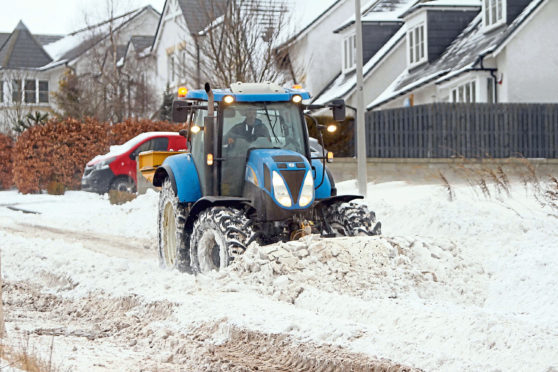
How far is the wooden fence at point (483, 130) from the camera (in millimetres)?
24125

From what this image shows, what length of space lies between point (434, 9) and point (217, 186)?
20.9m

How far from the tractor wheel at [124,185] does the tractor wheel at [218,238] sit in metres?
15.2

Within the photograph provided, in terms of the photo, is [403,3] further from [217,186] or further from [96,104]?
[217,186]

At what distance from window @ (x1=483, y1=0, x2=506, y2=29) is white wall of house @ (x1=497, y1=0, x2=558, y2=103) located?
1.20 m

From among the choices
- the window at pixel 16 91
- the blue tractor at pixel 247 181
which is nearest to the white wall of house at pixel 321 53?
the window at pixel 16 91

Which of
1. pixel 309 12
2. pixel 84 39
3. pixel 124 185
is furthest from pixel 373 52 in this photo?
pixel 84 39

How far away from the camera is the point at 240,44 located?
84.7 feet

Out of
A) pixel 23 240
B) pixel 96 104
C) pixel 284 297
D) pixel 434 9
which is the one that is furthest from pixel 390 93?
pixel 284 297

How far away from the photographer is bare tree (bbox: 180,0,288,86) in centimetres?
2555

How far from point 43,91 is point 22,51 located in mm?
3123

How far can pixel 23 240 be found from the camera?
1496 centimetres

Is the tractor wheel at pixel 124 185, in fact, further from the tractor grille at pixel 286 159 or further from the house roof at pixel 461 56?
the tractor grille at pixel 286 159

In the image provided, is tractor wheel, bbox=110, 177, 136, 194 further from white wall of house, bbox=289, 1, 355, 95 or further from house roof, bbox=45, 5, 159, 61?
house roof, bbox=45, 5, 159, 61

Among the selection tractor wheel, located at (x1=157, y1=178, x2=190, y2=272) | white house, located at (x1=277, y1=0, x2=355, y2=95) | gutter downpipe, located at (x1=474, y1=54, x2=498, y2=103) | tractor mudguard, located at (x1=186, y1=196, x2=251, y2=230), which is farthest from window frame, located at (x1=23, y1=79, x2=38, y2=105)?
tractor mudguard, located at (x1=186, y1=196, x2=251, y2=230)
